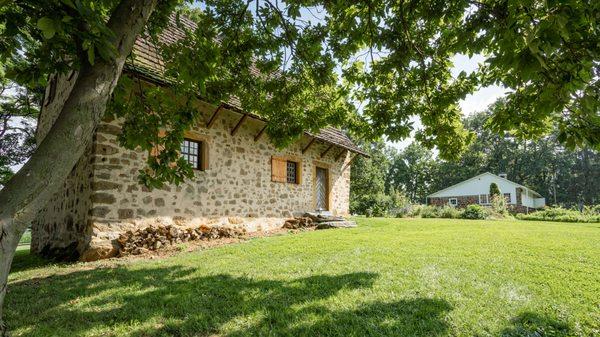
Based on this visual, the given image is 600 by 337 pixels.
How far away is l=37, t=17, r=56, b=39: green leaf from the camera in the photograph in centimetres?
169

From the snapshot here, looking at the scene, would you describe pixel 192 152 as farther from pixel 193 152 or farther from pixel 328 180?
pixel 328 180

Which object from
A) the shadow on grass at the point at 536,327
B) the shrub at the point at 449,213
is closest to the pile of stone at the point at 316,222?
the shadow on grass at the point at 536,327

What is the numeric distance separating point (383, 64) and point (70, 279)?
6.08 m

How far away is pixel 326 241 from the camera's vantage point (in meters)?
7.81

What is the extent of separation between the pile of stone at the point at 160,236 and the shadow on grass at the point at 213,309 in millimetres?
2082

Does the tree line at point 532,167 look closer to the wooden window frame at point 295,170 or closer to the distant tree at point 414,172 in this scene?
the distant tree at point 414,172

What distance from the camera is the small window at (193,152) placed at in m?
8.75

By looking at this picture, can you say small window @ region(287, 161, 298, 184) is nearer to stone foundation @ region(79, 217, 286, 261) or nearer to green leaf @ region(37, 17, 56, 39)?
stone foundation @ region(79, 217, 286, 261)

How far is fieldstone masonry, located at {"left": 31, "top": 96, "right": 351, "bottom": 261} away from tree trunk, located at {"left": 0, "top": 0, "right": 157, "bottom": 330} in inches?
184

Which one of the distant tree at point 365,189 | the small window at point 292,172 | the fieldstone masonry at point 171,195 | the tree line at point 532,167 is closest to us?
the fieldstone masonry at point 171,195

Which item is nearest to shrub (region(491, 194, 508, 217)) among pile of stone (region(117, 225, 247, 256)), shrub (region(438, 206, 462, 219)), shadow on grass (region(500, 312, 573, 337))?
shrub (region(438, 206, 462, 219))

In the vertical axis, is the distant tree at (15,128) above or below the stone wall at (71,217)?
above

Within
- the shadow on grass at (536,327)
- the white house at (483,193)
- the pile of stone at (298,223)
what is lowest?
the shadow on grass at (536,327)

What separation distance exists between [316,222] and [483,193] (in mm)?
29642
